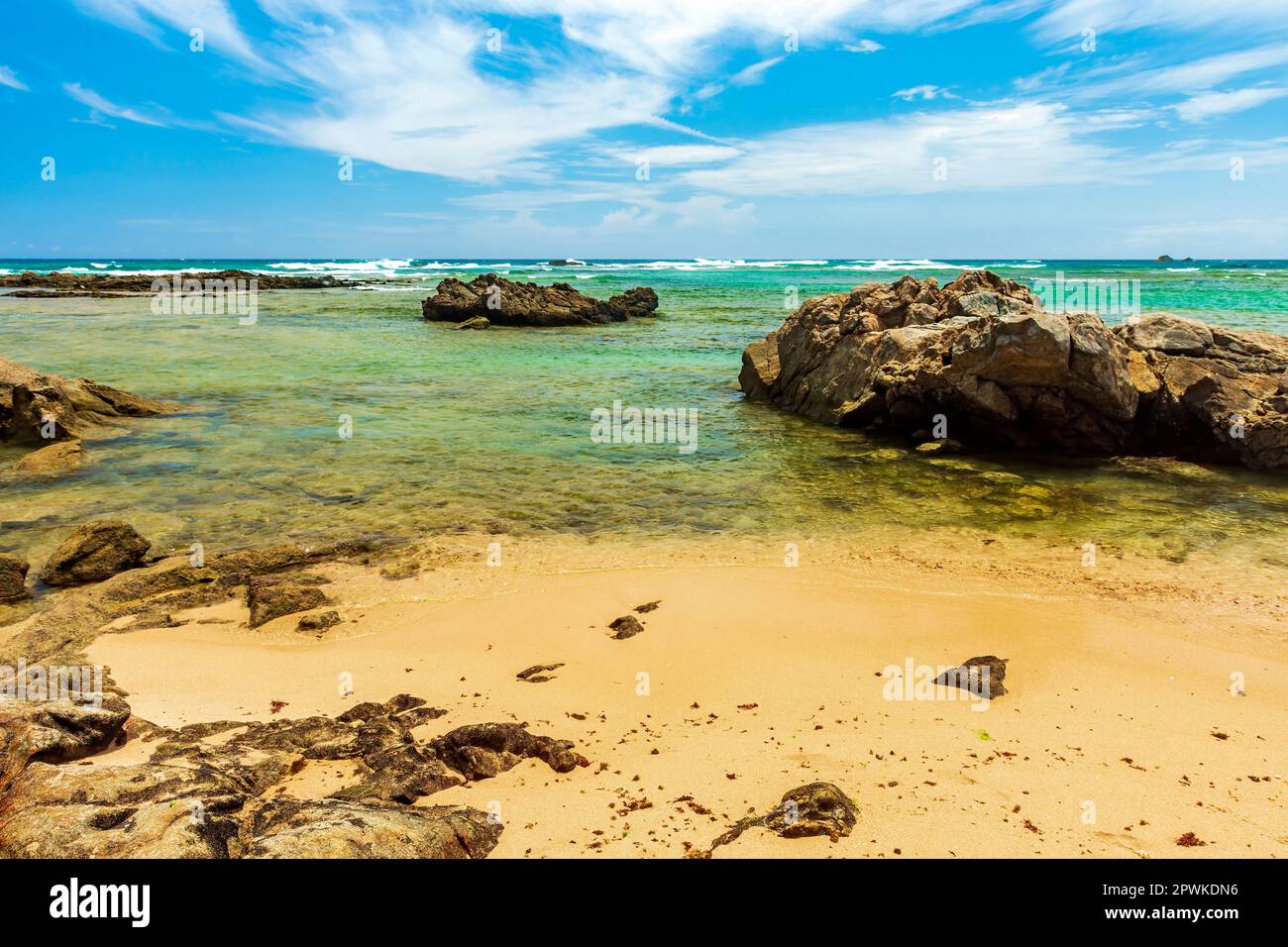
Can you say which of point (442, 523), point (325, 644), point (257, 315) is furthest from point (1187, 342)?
point (257, 315)

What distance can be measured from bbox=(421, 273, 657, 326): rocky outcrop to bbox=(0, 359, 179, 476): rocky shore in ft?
88.4

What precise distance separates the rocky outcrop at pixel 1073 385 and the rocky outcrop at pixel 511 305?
2753 centimetres

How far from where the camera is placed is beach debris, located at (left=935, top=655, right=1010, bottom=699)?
19.2 feet

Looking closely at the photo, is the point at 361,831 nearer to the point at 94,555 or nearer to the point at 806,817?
A: the point at 806,817

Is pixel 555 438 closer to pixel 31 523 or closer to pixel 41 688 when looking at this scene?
pixel 31 523

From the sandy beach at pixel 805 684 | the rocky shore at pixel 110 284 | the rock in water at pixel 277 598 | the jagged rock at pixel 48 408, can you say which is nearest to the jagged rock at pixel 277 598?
the rock in water at pixel 277 598

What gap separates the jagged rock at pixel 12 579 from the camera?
7.54 metres

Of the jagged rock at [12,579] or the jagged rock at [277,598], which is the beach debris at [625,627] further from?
the jagged rock at [12,579]

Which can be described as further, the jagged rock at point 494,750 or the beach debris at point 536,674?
the beach debris at point 536,674

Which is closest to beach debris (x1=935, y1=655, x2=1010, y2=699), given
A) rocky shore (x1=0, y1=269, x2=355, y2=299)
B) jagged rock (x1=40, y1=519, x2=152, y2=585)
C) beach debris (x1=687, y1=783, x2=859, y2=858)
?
beach debris (x1=687, y1=783, x2=859, y2=858)

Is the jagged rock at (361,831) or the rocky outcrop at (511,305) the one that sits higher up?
the rocky outcrop at (511,305)

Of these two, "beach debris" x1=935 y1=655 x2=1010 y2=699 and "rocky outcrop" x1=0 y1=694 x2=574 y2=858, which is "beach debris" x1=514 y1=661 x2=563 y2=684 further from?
"beach debris" x1=935 y1=655 x2=1010 y2=699

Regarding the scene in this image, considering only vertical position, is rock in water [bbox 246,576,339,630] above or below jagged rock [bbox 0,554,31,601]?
below
